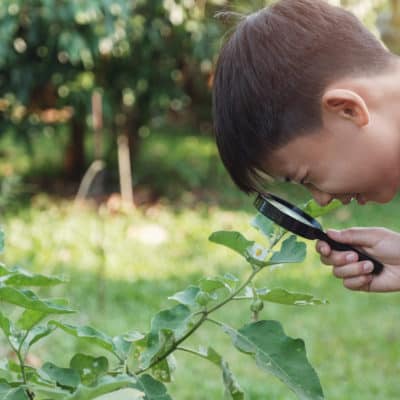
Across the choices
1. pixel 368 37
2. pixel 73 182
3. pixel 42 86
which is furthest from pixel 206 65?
pixel 368 37

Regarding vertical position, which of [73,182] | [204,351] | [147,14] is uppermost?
[204,351]

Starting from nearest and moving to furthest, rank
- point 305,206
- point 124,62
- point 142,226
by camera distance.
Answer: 1. point 305,206
2. point 142,226
3. point 124,62

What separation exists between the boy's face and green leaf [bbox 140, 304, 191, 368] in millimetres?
474

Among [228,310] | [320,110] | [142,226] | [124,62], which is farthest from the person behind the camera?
[124,62]

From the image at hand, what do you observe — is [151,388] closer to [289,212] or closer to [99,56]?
[289,212]

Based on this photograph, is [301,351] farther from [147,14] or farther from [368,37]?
[147,14]

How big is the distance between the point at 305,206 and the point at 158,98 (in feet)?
14.8

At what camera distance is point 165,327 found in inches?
43.1

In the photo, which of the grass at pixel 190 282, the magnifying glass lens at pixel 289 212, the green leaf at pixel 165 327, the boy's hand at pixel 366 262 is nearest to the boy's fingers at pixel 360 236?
the boy's hand at pixel 366 262

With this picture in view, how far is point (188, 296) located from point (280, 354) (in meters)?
0.14

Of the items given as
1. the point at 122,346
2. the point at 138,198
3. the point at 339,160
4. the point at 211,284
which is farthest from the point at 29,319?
the point at 138,198

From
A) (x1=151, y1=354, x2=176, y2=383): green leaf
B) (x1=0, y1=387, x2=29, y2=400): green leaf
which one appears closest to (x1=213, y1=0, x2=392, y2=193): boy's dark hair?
(x1=151, y1=354, x2=176, y2=383): green leaf

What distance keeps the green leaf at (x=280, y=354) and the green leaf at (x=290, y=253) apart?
8 cm

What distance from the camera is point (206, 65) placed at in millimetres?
5664
